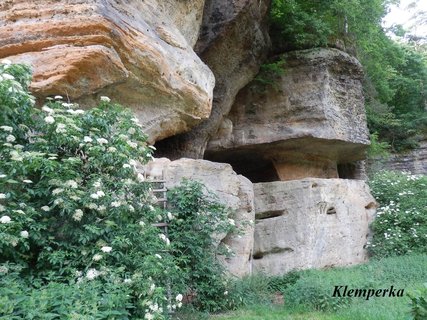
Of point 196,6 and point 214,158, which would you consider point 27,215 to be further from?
point 214,158

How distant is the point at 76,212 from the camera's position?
3.77m

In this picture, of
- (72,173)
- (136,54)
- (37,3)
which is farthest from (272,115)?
(72,173)

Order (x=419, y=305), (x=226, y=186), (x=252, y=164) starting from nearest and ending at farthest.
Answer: (x=419, y=305) → (x=226, y=186) → (x=252, y=164)

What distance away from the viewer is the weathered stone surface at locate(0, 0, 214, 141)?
507 centimetres

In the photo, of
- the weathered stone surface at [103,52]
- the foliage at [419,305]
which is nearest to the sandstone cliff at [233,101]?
the weathered stone surface at [103,52]

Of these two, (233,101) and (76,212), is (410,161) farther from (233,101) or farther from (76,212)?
(76,212)

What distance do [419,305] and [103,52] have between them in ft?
14.1

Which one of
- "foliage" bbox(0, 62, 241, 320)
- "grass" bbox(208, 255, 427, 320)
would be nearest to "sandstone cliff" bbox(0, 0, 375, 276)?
"foliage" bbox(0, 62, 241, 320)

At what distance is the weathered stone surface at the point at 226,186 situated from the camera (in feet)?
21.7

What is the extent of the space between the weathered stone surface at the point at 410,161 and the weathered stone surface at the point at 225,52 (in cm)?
742

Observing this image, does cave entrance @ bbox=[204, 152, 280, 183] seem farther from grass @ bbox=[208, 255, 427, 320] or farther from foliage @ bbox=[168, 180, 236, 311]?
grass @ bbox=[208, 255, 427, 320]

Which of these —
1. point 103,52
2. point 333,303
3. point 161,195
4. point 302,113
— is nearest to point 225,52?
point 302,113

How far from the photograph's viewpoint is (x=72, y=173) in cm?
394

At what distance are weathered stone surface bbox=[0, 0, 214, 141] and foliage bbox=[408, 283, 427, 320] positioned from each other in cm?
423
